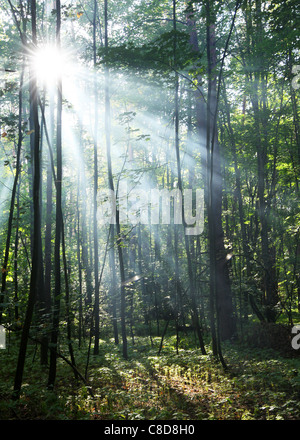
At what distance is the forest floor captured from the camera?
15.8 ft

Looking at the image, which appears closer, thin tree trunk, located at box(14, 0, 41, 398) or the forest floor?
thin tree trunk, located at box(14, 0, 41, 398)

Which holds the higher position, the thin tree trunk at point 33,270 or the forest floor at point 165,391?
the thin tree trunk at point 33,270

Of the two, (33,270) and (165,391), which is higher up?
(33,270)

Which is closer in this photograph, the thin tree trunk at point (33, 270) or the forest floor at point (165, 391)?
the thin tree trunk at point (33, 270)

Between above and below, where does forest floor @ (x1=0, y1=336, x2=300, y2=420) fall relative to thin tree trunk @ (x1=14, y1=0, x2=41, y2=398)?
below

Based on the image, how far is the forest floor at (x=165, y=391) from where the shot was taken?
4809 millimetres

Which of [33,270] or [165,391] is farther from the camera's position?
[165,391]

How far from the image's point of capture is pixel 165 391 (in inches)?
242

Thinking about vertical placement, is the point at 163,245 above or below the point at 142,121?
below

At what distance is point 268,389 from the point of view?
5496 mm

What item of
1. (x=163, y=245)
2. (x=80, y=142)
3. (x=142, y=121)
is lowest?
(x=163, y=245)
